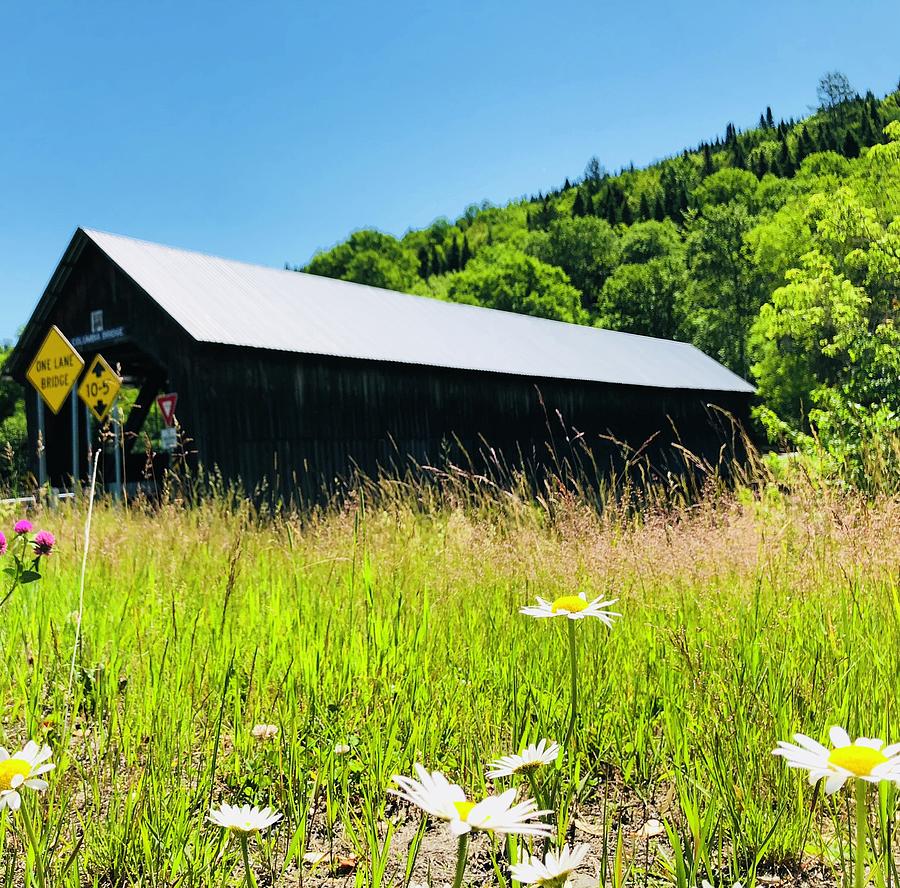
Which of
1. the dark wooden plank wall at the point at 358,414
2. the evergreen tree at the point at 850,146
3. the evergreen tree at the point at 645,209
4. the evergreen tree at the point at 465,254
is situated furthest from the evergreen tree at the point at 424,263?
the dark wooden plank wall at the point at 358,414

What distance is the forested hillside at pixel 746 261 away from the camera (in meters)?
26.5

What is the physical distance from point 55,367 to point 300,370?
1000 centimetres

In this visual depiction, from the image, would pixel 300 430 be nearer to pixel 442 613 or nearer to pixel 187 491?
pixel 187 491

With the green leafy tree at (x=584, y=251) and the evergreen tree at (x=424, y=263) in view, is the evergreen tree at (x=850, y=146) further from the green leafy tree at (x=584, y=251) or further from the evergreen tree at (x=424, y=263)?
the evergreen tree at (x=424, y=263)

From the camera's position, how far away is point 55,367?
524 centimetres

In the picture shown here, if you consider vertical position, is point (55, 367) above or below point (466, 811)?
above

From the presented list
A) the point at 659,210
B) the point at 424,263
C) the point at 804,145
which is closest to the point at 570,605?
the point at 659,210

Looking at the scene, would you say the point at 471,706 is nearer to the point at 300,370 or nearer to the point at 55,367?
the point at 55,367

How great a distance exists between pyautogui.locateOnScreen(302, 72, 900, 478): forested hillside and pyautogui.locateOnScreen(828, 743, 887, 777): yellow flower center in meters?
5.42

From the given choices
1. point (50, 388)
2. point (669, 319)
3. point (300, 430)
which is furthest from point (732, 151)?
point (50, 388)

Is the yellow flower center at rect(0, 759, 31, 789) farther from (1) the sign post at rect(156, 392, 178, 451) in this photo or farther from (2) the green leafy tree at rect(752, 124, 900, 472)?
(2) the green leafy tree at rect(752, 124, 900, 472)

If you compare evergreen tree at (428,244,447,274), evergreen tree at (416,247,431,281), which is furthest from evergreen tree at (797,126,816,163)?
evergreen tree at (416,247,431,281)

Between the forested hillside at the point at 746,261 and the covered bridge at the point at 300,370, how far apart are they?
20.1 feet

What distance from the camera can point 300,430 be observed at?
15.2 metres
